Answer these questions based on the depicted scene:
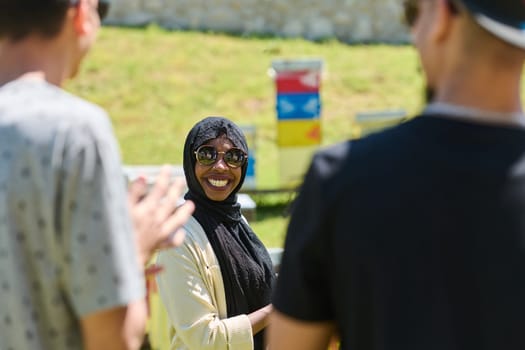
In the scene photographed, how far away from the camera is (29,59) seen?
1772 millimetres

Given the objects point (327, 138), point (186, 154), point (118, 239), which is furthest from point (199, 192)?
point (327, 138)

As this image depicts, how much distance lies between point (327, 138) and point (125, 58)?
136 inches

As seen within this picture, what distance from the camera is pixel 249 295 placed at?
333cm

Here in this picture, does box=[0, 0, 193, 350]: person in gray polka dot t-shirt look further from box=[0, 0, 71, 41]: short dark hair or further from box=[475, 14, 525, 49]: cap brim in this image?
box=[475, 14, 525, 49]: cap brim

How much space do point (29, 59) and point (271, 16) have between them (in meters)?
13.4

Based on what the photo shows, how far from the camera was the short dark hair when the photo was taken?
175 cm

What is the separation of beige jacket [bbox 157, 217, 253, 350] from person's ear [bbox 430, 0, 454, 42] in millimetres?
1645

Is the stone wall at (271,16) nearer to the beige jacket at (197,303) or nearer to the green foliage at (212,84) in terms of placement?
the green foliage at (212,84)

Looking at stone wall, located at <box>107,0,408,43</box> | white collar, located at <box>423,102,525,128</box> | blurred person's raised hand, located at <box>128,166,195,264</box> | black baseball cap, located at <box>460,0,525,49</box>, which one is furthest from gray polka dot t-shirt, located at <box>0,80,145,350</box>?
stone wall, located at <box>107,0,408,43</box>

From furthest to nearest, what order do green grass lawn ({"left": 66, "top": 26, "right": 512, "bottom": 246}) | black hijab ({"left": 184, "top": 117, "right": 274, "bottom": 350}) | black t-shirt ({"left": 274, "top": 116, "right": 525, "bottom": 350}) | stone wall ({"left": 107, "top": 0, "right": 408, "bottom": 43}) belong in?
1. stone wall ({"left": 107, "top": 0, "right": 408, "bottom": 43})
2. green grass lawn ({"left": 66, "top": 26, "right": 512, "bottom": 246})
3. black hijab ({"left": 184, "top": 117, "right": 274, "bottom": 350})
4. black t-shirt ({"left": 274, "top": 116, "right": 525, "bottom": 350})

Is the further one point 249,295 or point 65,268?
point 249,295

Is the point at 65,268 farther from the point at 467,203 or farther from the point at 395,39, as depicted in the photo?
the point at 395,39

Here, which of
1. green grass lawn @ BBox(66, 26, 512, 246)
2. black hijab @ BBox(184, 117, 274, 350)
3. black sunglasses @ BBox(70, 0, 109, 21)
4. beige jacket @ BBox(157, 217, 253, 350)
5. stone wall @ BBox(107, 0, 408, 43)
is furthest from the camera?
stone wall @ BBox(107, 0, 408, 43)

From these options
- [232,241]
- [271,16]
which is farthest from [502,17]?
[271,16]
